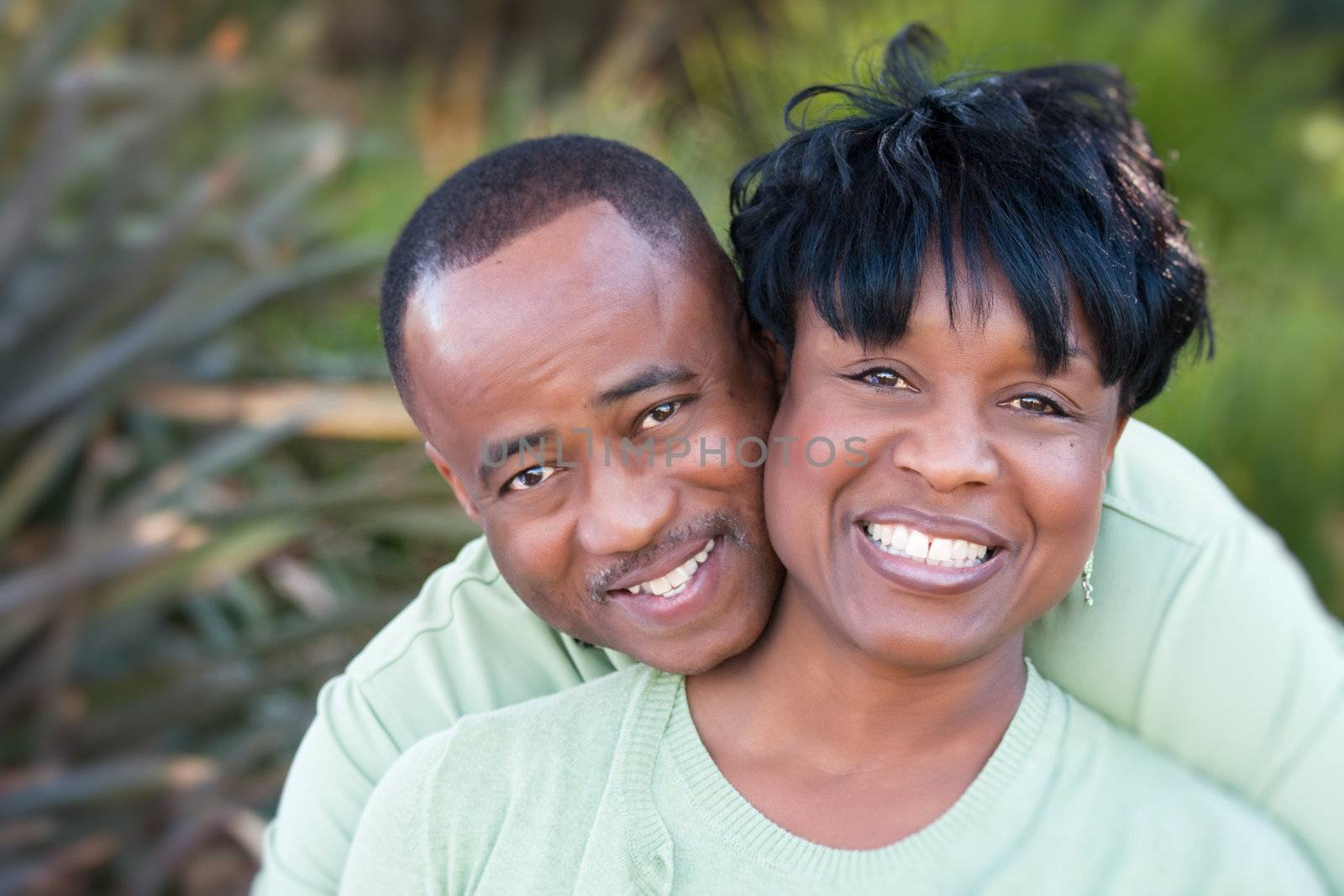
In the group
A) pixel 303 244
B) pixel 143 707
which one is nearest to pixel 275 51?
pixel 303 244

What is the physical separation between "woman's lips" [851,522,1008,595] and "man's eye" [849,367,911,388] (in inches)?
7.6

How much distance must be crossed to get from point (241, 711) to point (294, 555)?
576 mm

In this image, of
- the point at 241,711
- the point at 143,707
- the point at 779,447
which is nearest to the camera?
the point at 779,447

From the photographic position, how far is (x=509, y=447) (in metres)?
1.87

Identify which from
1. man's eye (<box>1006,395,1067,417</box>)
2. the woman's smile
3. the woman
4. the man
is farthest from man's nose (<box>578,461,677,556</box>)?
man's eye (<box>1006,395,1067,417</box>)

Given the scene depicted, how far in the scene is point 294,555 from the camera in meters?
4.45

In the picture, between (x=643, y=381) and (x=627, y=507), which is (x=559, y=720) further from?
(x=643, y=381)

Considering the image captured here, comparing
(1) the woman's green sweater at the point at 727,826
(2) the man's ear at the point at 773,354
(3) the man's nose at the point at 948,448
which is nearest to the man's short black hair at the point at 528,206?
(2) the man's ear at the point at 773,354

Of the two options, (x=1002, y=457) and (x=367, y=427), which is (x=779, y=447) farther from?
(x=367, y=427)

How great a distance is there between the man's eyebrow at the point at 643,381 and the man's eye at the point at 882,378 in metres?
0.25

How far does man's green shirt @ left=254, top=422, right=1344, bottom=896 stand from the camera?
1878 mm

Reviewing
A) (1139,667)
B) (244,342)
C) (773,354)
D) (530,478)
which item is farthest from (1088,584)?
(244,342)

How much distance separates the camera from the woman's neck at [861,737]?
1776 mm

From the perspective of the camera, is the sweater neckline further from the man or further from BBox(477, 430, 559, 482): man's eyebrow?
BBox(477, 430, 559, 482): man's eyebrow
